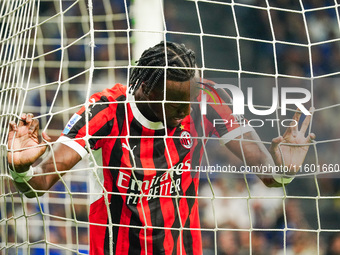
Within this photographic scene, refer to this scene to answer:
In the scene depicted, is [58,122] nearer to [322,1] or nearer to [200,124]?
[200,124]

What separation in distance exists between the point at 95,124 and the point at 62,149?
0.11m

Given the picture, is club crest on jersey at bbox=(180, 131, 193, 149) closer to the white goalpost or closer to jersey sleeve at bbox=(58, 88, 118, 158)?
jersey sleeve at bbox=(58, 88, 118, 158)

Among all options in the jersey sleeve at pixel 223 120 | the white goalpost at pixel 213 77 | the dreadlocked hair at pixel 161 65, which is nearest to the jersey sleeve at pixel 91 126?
the dreadlocked hair at pixel 161 65

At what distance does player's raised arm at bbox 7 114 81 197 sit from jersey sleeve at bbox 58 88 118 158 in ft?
0.08

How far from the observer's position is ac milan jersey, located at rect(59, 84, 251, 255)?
1556mm

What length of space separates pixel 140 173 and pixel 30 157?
31 centimetres

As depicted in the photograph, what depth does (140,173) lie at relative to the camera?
156 cm

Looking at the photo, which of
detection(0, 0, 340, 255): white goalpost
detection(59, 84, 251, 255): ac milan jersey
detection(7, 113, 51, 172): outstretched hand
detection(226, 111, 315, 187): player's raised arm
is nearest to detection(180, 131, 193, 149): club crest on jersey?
detection(59, 84, 251, 255): ac milan jersey

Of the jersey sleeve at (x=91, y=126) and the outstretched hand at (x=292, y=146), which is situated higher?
the jersey sleeve at (x=91, y=126)

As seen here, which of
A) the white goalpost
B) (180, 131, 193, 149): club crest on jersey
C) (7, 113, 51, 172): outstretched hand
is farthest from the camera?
the white goalpost

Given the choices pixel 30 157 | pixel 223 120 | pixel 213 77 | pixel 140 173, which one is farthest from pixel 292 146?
pixel 213 77

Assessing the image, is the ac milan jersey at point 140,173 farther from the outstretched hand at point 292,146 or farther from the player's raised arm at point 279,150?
the outstretched hand at point 292,146

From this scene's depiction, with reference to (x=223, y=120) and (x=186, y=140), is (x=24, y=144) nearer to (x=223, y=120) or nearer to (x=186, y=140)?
(x=186, y=140)

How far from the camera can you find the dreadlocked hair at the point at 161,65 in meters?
1.53
